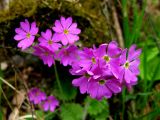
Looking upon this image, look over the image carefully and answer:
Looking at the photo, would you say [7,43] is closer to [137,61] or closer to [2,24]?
[2,24]

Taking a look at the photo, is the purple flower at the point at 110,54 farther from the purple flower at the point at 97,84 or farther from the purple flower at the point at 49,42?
the purple flower at the point at 49,42

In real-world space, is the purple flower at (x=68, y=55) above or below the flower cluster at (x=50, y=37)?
below

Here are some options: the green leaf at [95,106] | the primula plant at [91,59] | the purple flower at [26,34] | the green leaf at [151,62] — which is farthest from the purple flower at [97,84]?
the green leaf at [151,62]

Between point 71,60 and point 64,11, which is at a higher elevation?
point 64,11

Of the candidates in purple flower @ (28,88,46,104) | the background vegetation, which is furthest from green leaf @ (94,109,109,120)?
purple flower @ (28,88,46,104)

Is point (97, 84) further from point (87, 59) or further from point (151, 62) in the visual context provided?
point (151, 62)

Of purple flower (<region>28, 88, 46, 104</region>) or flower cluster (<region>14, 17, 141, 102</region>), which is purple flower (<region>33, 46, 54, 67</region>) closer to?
flower cluster (<region>14, 17, 141, 102</region>)

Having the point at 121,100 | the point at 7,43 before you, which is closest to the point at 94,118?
the point at 121,100
